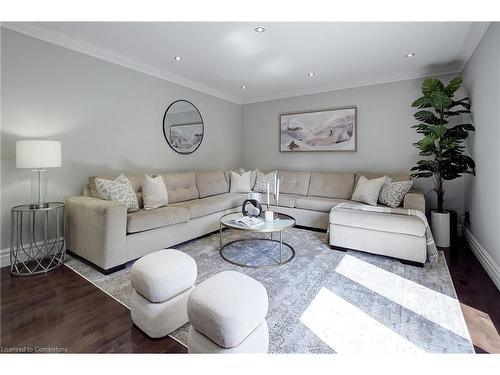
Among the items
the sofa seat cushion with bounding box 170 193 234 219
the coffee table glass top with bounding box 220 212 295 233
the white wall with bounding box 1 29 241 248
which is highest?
the white wall with bounding box 1 29 241 248

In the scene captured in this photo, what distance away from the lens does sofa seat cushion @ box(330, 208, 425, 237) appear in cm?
243

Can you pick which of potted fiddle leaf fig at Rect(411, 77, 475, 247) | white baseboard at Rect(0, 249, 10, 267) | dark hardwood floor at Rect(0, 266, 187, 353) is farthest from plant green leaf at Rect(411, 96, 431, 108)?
white baseboard at Rect(0, 249, 10, 267)

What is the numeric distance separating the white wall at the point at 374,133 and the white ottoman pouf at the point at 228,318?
357 centimetres

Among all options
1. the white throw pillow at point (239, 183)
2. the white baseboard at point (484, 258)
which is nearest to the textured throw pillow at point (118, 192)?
the white throw pillow at point (239, 183)

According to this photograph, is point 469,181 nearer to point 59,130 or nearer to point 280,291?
point 280,291

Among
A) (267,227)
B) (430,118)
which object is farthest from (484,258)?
(267,227)

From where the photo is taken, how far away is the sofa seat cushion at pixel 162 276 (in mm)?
1435

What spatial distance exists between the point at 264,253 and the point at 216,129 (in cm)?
292

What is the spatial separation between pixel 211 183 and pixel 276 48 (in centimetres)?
221

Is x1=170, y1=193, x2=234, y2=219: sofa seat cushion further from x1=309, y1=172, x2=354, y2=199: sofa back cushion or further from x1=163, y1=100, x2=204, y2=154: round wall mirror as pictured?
x1=309, y1=172, x2=354, y2=199: sofa back cushion

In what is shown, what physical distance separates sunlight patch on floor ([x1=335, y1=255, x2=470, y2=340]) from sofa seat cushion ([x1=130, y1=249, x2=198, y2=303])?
4.90 feet

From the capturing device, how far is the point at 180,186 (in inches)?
143

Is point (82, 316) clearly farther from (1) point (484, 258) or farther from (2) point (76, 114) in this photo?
(1) point (484, 258)
